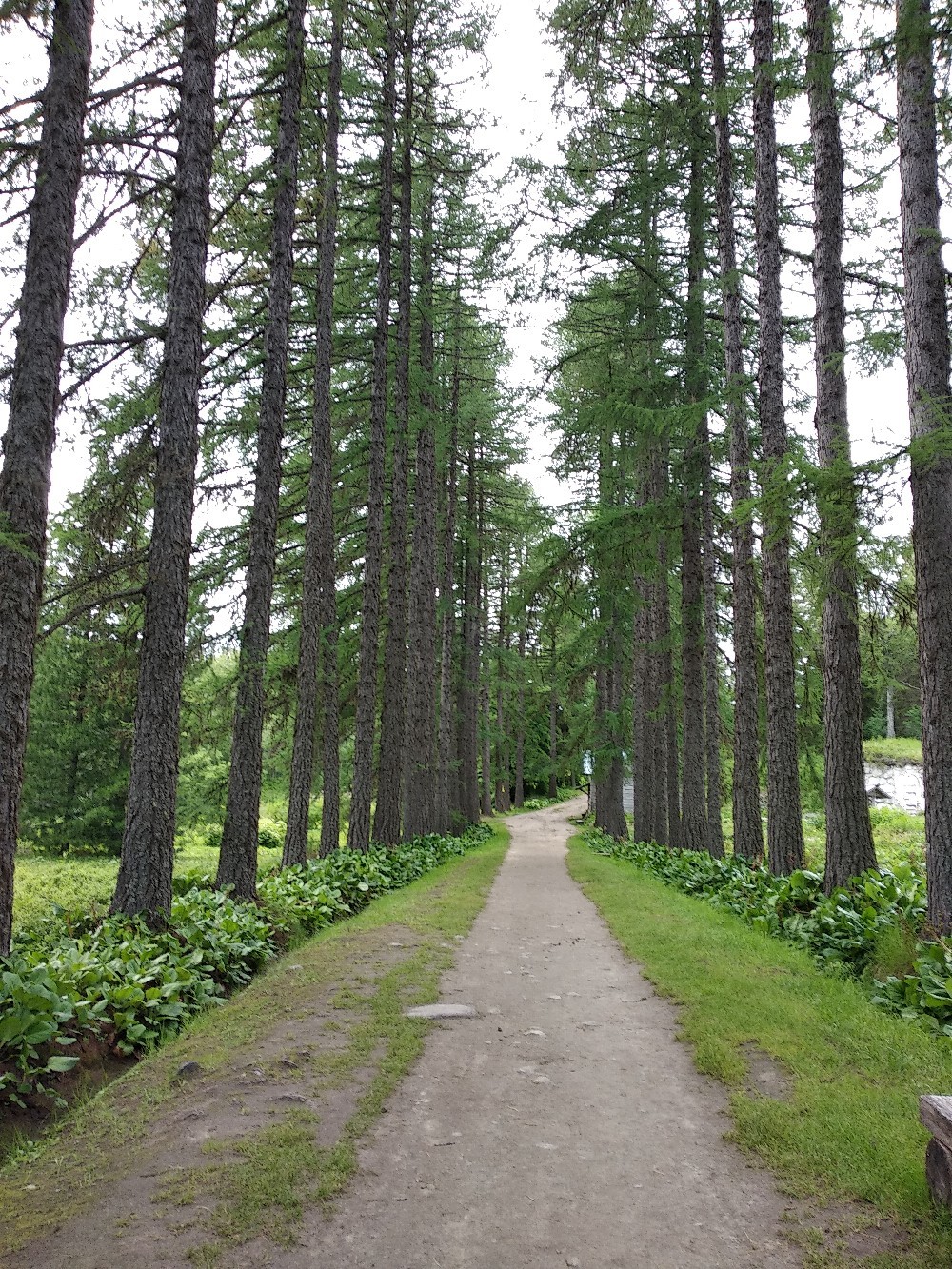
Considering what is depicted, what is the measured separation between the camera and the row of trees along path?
6457 millimetres

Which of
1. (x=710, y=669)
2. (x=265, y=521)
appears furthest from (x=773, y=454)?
(x=265, y=521)

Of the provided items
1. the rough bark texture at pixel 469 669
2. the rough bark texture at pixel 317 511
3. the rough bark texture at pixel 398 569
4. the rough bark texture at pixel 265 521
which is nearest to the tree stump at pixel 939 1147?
the rough bark texture at pixel 265 521

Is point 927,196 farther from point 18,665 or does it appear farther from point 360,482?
point 360,482

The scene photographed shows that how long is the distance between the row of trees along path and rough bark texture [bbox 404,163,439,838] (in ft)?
0.30

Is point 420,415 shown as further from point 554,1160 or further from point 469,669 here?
point 554,1160

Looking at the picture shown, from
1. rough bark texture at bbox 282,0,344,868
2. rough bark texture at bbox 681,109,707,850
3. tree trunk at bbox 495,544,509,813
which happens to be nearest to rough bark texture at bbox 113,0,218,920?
rough bark texture at bbox 282,0,344,868

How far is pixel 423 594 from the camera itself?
18391mm

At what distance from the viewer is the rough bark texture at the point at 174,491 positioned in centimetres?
752

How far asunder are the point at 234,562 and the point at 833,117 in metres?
9.55

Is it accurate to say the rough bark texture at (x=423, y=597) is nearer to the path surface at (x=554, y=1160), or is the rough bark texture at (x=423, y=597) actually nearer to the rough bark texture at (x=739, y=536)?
the rough bark texture at (x=739, y=536)

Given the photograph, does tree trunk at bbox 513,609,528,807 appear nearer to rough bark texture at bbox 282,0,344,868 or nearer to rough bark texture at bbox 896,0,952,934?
rough bark texture at bbox 282,0,344,868

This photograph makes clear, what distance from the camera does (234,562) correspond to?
1255 cm

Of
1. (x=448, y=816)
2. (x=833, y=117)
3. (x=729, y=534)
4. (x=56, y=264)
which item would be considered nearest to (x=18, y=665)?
(x=56, y=264)

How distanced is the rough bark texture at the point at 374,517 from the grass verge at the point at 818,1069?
26.3ft
